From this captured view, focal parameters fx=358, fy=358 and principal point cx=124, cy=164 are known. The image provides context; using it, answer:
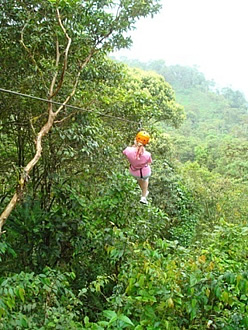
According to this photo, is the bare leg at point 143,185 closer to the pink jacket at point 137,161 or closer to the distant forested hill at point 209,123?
the pink jacket at point 137,161

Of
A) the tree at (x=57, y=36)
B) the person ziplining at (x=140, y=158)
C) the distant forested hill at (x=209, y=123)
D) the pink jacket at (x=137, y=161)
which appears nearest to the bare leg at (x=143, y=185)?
the person ziplining at (x=140, y=158)

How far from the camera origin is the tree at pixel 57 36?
115 inches

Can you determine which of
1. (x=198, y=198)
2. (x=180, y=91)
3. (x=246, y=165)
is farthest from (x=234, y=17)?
(x=198, y=198)

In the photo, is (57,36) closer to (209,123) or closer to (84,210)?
(84,210)

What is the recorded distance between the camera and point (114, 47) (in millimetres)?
3391

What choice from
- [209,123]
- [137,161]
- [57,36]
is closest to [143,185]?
[137,161]

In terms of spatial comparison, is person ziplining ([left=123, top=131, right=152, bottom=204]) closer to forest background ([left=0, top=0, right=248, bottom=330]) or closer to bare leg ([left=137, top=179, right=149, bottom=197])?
bare leg ([left=137, top=179, right=149, bottom=197])

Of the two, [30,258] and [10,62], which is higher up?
[10,62]

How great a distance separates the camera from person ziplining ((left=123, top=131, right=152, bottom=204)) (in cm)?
275

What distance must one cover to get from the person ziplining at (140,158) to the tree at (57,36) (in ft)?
1.91

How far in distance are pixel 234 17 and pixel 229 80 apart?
24.8 ft

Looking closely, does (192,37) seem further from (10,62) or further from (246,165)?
(10,62)

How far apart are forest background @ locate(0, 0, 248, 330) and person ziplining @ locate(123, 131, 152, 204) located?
0.17 metres

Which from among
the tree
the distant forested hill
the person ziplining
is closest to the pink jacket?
the person ziplining
